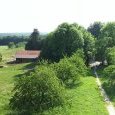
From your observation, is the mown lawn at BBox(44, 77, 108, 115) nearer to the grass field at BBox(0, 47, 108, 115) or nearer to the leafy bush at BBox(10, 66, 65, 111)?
the grass field at BBox(0, 47, 108, 115)

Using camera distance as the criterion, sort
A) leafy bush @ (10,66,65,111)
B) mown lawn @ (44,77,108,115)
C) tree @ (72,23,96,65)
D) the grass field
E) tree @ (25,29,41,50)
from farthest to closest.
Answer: tree @ (25,29,41,50)
tree @ (72,23,96,65)
the grass field
mown lawn @ (44,77,108,115)
leafy bush @ (10,66,65,111)

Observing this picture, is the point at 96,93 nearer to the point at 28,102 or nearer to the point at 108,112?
the point at 108,112

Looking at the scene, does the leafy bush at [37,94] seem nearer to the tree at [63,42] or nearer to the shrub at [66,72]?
the shrub at [66,72]

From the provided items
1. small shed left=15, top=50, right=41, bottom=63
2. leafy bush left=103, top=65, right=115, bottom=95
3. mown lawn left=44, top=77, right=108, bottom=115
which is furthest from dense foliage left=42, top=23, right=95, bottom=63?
mown lawn left=44, top=77, right=108, bottom=115

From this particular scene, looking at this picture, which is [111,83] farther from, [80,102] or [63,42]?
[63,42]

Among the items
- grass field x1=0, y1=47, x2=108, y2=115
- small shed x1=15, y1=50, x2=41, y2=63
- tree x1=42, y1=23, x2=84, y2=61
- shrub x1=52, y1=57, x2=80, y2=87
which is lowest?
small shed x1=15, y1=50, x2=41, y2=63

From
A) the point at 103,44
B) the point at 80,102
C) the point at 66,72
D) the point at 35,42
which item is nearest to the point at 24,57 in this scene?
the point at 35,42

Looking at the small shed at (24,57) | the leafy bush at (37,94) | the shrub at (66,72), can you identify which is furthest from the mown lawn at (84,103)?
the small shed at (24,57)
